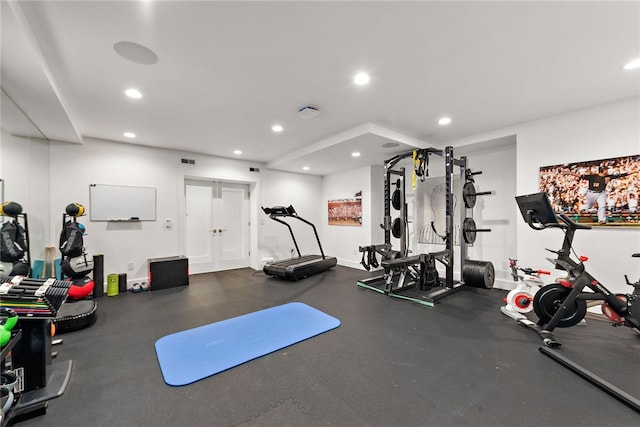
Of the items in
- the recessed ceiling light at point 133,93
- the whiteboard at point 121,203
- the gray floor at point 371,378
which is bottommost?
the gray floor at point 371,378

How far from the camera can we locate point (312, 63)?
2346mm

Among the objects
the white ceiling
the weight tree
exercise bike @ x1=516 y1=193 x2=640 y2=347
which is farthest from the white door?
exercise bike @ x1=516 y1=193 x2=640 y2=347

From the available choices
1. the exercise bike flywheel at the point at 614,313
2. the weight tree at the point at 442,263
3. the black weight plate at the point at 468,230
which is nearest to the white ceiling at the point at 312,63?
the weight tree at the point at 442,263

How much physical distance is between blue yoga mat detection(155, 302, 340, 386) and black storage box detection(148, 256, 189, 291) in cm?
219

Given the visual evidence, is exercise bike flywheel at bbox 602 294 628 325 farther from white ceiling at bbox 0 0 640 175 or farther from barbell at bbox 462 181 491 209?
white ceiling at bbox 0 0 640 175

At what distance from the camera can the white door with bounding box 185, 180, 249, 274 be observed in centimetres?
575

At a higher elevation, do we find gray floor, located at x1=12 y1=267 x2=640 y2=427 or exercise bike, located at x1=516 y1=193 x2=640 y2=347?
exercise bike, located at x1=516 y1=193 x2=640 y2=347

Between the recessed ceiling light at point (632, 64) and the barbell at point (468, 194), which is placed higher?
the recessed ceiling light at point (632, 64)

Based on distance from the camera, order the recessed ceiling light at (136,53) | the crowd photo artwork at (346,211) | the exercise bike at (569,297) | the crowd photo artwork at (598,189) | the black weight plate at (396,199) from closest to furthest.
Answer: the recessed ceiling light at (136,53), the exercise bike at (569,297), the crowd photo artwork at (598,189), the black weight plate at (396,199), the crowd photo artwork at (346,211)

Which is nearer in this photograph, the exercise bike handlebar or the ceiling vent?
the exercise bike handlebar

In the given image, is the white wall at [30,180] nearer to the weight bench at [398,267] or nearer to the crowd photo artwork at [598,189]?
the weight bench at [398,267]

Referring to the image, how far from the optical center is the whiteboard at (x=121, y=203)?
14.5 feet

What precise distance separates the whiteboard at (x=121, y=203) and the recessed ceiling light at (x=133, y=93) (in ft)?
8.09

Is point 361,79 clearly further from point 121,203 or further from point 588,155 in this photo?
point 121,203
